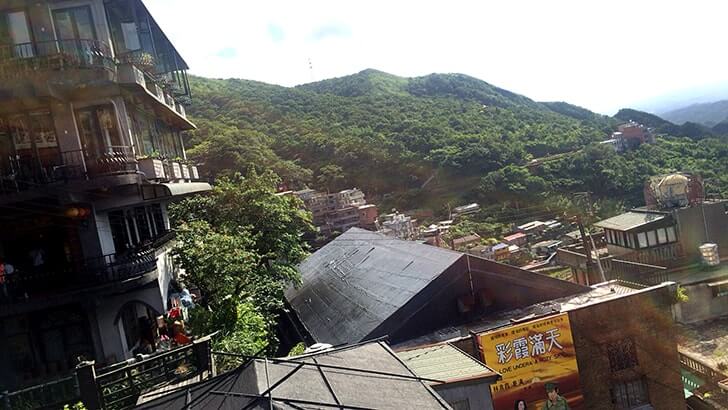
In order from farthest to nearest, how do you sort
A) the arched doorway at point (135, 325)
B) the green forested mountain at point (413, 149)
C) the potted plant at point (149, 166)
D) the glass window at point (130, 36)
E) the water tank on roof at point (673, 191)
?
the green forested mountain at point (413, 149) < the water tank on roof at point (673, 191) < the glass window at point (130, 36) < the potted plant at point (149, 166) < the arched doorway at point (135, 325)

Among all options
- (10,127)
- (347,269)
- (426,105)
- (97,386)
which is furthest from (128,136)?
(426,105)

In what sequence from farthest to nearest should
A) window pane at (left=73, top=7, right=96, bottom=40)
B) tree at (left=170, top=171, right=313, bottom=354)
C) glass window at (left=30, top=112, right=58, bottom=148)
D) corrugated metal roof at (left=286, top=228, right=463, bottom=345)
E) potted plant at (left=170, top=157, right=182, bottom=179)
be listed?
potted plant at (left=170, top=157, right=182, bottom=179)
corrugated metal roof at (left=286, top=228, right=463, bottom=345)
tree at (left=170, top=171, right=313, bottom=354)
window pane at (left=73, top=7, right=96, bottom=40)
glass window at (left=30, top=112, right=58, bottom=148)

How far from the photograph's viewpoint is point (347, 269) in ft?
75.0

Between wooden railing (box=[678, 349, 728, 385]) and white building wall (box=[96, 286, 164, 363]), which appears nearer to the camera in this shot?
white building wall (box=[96, 286, 164, 363])

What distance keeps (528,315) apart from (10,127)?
15.9 m

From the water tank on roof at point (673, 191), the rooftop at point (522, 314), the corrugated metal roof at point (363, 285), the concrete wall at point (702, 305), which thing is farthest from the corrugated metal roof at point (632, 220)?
the corrugated metal roof at point (363, 285)

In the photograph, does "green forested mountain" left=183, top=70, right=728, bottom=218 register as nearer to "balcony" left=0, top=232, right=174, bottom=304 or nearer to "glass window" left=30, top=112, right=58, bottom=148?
"glass window" left=30, top=112, right=58, bottom=148

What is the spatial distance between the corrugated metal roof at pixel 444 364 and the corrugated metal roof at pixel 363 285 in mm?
2470

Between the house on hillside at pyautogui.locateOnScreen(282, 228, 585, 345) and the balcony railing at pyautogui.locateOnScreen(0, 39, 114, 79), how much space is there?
10.6m

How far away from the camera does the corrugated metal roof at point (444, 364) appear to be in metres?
10.2

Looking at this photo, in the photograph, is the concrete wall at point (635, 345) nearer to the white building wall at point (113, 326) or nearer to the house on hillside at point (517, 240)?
the white building wall at point (113, 326)

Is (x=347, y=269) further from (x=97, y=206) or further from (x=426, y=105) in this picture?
(x=426, y=105)

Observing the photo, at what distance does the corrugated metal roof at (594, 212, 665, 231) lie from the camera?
3338 centimetres

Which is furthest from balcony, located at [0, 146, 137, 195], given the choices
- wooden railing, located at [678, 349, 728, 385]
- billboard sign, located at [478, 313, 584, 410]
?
wooden railing, located at [678, 349, 728, 385]
